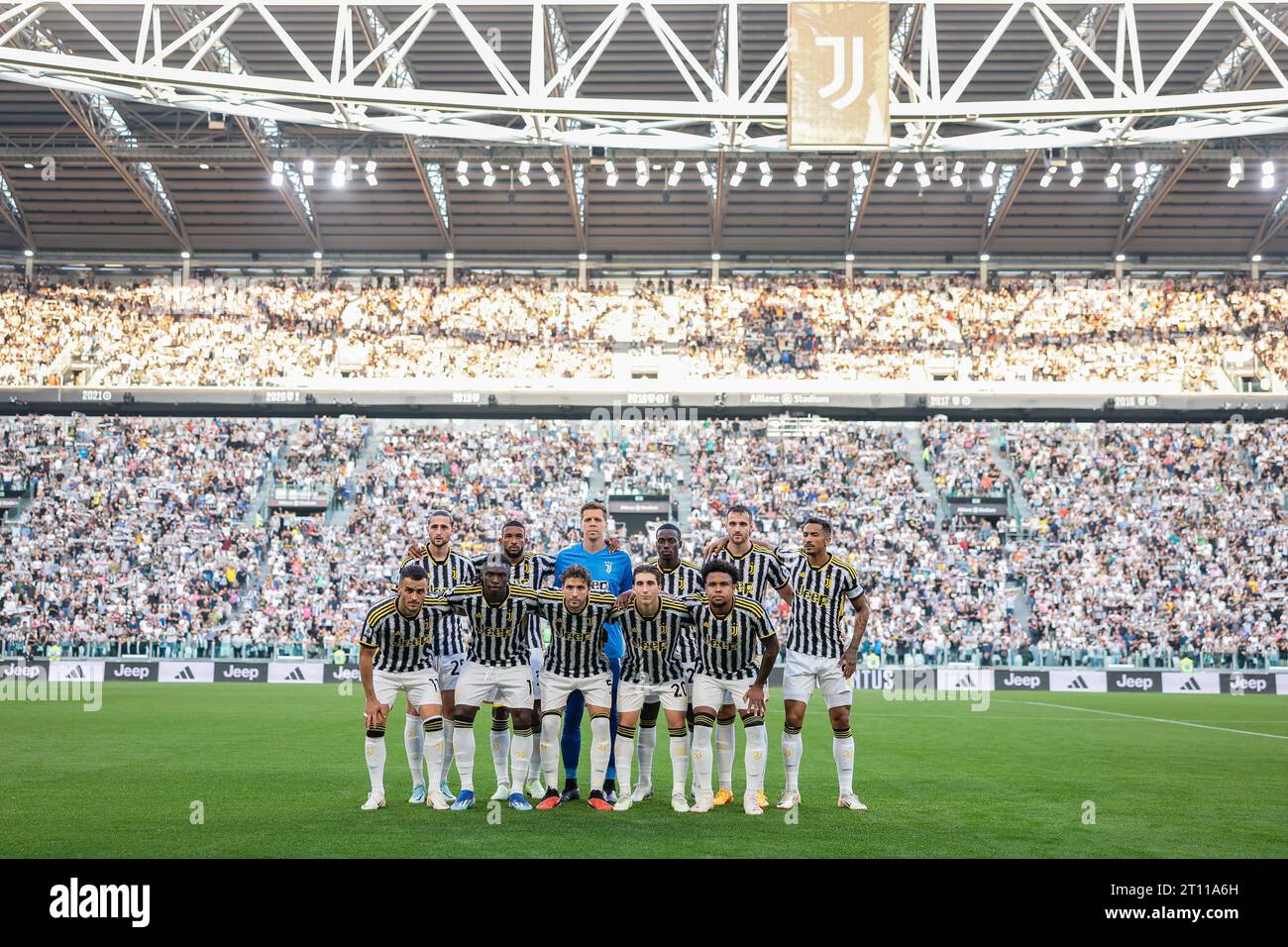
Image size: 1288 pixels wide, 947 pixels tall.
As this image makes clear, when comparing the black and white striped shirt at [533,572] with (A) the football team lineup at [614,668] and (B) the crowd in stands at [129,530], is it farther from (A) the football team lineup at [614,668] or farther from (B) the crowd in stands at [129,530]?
(B) the crowd in stands at [129,530]

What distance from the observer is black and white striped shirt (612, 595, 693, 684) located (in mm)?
9836

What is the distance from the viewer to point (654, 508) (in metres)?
39.1

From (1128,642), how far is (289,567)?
24617 mm

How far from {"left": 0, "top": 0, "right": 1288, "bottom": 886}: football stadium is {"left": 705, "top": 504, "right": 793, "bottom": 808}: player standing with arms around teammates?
267 cm

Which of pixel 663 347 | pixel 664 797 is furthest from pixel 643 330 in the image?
pixel 664 797

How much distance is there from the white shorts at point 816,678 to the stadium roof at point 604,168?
79.3ft

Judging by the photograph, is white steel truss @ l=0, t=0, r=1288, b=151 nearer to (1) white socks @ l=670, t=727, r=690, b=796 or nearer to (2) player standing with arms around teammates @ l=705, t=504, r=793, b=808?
(2) player standing with arms around teammates @ l=705, t=504, r=793, b=808

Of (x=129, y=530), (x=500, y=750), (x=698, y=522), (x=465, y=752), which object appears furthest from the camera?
(x=698, y=522)

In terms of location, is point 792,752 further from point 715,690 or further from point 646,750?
point 646,750

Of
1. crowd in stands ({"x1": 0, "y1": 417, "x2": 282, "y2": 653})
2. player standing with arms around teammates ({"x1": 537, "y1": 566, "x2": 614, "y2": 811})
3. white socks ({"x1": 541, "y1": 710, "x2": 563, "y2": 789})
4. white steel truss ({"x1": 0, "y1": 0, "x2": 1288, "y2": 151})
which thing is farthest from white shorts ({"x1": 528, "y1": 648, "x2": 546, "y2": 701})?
crowd in stands ({"x1": 0, "y1": 417, "x2": 282, "y2": 653})

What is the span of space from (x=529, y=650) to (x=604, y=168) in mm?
32956

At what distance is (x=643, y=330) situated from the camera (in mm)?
44062

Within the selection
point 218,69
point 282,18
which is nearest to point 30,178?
point 218,69

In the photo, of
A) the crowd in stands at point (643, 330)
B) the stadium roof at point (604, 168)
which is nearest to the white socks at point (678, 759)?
the stadium roof at point (604, 168)
